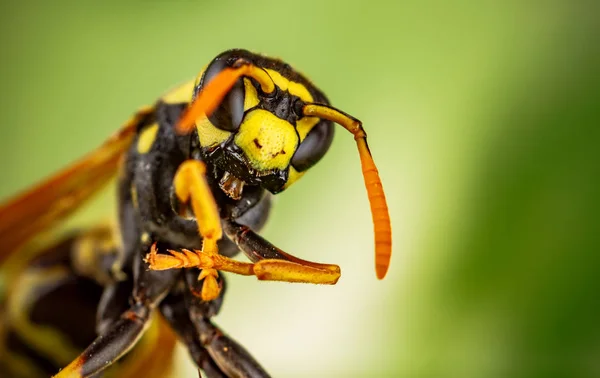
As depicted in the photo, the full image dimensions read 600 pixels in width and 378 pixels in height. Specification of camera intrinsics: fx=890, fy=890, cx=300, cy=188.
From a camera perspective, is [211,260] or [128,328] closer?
[211,260]

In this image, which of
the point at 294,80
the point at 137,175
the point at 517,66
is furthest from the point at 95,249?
the point at 517,66

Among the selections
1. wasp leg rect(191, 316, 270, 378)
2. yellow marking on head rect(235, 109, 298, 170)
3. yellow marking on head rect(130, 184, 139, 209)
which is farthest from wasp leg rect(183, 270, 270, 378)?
yellow marking on head rect(235, 109, 298, 170)

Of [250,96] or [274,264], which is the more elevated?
[250,96]

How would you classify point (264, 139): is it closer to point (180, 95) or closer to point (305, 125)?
point (305, 125)

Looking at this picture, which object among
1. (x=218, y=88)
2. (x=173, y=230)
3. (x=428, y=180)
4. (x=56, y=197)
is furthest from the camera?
(x=428, y=180)

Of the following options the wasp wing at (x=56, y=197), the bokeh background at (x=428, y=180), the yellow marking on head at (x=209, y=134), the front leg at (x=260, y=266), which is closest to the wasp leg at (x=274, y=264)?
the front leg at (x=260, y=266)

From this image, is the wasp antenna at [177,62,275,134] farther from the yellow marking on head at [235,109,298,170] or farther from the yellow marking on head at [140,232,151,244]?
the yellow marking on head at [140,232,151,244]

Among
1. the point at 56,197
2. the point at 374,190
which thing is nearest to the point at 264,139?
the point at 374,190
